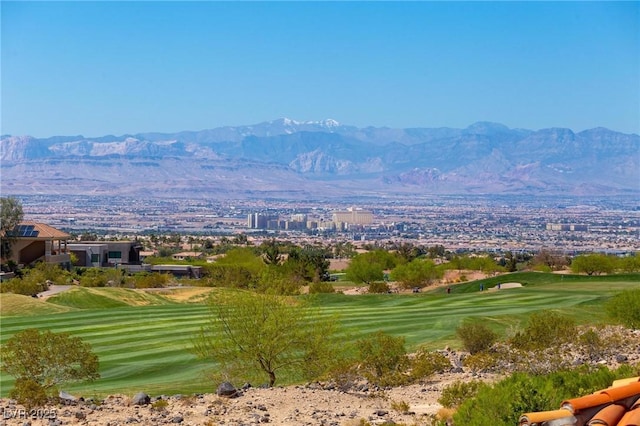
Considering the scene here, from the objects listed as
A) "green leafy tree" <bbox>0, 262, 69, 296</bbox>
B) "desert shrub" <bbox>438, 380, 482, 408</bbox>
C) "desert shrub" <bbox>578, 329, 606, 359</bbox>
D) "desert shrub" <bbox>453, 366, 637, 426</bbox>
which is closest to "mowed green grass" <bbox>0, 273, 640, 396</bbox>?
"green leafy tree" <bbox>0, 262, 69, 296</bbox>

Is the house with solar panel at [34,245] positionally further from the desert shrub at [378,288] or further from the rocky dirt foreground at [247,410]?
the rocky dirt foreground at [247,410]

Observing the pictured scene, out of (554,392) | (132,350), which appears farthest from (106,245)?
(554,392)

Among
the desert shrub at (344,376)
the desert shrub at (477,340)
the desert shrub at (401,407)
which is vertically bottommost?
the desert shrub at (477,340)

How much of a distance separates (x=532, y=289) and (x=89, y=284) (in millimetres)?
32657

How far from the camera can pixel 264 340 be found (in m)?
26.5

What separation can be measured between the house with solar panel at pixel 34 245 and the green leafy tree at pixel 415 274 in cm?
3140

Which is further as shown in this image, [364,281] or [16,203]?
[16,203]

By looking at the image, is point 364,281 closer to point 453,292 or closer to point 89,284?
point 453,292

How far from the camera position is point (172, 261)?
111 meters

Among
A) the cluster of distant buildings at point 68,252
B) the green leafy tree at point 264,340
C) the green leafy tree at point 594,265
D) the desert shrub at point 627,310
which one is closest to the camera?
the green leafy tree at point 264,340

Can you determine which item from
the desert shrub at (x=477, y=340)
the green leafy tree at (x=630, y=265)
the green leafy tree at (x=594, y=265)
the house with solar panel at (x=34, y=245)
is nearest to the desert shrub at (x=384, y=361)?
the desert shrub at (x=477, y=340)

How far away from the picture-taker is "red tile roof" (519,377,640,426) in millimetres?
10328

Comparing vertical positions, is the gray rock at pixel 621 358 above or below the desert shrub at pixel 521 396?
below

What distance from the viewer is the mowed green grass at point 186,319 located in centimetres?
3331
